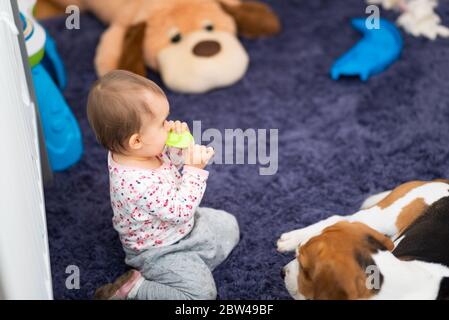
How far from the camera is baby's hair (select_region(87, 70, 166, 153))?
133 cm

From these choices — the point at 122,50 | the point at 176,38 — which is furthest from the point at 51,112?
the point at 176,38

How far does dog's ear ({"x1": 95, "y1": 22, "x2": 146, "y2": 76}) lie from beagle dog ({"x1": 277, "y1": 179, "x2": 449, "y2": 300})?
1.03 meters

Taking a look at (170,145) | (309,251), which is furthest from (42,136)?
(309,251)

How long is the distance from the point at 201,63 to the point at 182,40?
15cm

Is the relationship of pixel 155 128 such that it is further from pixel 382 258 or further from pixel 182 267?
pixel 382 258

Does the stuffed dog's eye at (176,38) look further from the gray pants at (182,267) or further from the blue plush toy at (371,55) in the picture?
the gray pants at (182,267)

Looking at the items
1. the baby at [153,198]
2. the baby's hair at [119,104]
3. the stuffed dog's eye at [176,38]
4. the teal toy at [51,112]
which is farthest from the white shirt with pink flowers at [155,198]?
the stuffed dog's eye at [176,38]

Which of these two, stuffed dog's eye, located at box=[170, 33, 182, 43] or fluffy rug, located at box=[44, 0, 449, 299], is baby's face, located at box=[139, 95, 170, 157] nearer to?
fluffy rug, located at box=[44, 0, 449, 299]

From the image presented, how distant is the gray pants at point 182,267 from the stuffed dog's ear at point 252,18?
1.05 meters

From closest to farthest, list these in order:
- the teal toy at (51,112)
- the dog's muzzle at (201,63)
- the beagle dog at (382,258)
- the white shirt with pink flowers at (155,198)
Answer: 1. the beagle dog at (382,258)
2. the white shirt with pink flowers at (155,198)
3. the teal toy at (51,112)
4. the dog's muzzle at (201,63)

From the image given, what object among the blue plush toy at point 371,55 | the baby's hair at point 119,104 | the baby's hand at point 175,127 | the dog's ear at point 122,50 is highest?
the baby's hair at point 119,104

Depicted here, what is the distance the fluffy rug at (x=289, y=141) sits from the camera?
175 centimetres
